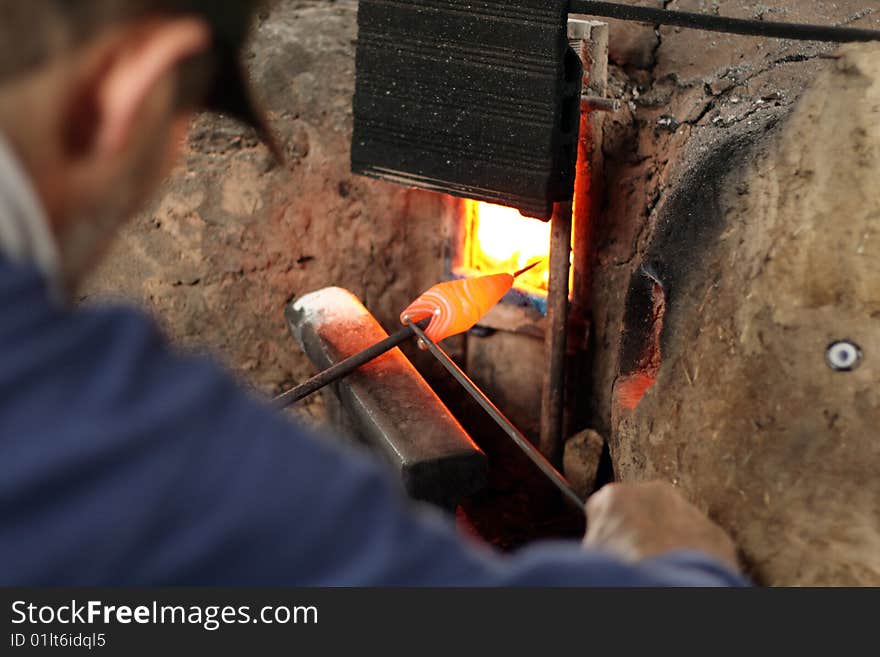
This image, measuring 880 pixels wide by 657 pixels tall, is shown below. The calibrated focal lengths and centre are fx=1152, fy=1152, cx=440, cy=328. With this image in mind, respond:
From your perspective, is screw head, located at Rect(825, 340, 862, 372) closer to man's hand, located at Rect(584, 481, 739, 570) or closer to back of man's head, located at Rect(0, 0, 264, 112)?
man's hand, located at Rect(584, 481, 739, 570)

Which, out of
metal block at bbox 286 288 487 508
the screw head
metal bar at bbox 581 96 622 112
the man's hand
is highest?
metal bar at bbox 581 96 622 112

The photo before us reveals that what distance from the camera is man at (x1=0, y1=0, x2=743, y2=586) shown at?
810mm

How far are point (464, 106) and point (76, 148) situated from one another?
2.26m

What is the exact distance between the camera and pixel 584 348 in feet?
11.8

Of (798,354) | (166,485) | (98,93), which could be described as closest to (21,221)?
(98,93)

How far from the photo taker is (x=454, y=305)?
11.1 feet

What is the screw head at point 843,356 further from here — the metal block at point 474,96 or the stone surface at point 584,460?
the stone surface at point 584,460

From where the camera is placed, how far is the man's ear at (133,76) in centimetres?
87

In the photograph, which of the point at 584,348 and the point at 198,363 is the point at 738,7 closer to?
the point at 584,348

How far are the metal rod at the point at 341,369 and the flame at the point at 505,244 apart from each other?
1.94 feet

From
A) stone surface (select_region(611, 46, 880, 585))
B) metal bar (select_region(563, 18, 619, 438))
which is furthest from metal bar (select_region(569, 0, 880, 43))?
metal bar (select_region(563, 18, 619, 438))

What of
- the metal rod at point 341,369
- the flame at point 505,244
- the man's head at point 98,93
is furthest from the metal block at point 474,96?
the man's head at point 98,93

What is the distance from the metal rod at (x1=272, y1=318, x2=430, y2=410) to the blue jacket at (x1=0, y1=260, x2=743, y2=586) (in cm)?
230

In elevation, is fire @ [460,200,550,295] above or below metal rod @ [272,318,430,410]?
above
